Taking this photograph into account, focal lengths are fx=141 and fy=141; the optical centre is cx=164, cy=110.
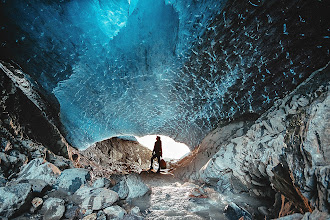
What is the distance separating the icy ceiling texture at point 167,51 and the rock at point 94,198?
1.95 m

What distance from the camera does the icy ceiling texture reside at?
6.77ft

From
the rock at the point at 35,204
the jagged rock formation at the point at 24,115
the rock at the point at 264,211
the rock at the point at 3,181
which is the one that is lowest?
the rock at the point at 264,211

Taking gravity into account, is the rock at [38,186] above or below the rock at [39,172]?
below

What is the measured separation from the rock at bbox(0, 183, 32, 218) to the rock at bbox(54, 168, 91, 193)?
574 mm

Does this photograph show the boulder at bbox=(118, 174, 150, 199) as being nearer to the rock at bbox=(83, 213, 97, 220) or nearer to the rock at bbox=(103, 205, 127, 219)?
the rock at bbox=(103, 205, 127, 219)

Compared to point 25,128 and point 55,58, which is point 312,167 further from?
point 25,128

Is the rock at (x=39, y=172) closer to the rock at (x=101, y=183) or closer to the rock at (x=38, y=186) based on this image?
the rock at (x=38, y=186)

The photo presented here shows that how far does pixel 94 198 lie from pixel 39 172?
1.11 m

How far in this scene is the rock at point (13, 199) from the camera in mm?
1492

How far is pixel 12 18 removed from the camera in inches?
87.7

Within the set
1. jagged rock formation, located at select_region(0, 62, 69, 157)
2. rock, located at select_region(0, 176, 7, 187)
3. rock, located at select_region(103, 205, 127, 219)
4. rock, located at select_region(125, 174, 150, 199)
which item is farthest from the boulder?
jagged rock formation, located at select_region(0, 62, 69, 157)

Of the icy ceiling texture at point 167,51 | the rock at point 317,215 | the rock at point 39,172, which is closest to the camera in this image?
the rock at point 317,215

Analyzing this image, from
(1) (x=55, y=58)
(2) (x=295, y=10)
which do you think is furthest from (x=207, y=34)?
(1) (x=55, y=58)

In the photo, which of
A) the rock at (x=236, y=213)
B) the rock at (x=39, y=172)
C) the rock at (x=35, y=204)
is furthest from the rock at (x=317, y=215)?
the rock at (x=39, y=172)
